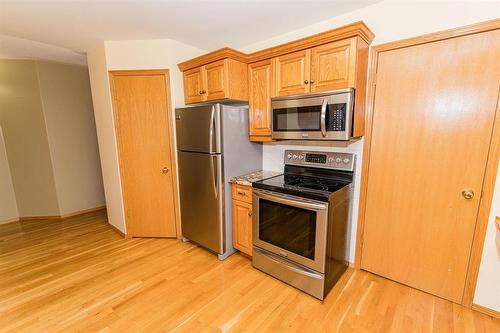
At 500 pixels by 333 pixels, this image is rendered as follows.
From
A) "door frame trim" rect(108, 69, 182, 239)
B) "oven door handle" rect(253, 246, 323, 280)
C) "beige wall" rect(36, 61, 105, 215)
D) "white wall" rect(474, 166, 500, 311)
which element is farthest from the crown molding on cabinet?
"beige wall" rect(36, 61, 105, 215)

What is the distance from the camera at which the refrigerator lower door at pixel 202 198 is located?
245cm

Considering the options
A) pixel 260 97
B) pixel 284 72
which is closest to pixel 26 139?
pixel 260 97

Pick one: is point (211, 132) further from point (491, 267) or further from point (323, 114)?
point (491, 267)

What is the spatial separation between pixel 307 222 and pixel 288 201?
232mm

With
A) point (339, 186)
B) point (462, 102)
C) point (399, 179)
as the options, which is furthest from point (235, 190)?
point (462, 102)

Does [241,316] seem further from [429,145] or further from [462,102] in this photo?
[462,102]

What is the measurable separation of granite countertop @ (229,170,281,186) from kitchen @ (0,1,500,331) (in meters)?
0.03

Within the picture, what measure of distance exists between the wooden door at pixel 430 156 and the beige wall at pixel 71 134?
14.4 feet

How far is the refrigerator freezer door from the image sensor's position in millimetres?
2324

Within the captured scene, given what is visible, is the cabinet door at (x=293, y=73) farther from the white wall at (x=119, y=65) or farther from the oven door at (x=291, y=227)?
the white wall at (x=119, y=65)

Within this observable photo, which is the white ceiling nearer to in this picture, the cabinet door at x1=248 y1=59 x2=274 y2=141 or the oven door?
the cabinet door at x1=248 y1=59 x2=274 y2=141

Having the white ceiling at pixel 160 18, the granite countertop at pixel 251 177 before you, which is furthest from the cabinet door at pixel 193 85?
the granite countertop at pixel 251 177

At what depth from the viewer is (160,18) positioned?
7.03ft

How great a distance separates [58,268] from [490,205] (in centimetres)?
391
